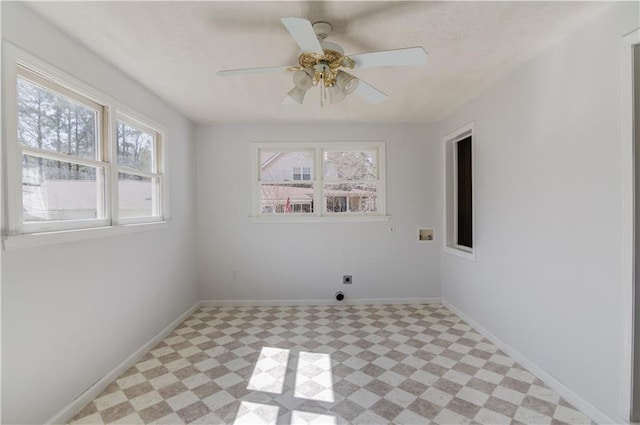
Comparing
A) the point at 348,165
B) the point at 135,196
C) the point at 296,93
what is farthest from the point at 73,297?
the point at 348,165

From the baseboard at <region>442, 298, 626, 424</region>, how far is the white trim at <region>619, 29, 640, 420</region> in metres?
0.17

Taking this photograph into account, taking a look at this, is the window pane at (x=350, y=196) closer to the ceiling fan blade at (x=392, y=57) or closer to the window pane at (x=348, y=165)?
the window pane at (x=348, y=165)

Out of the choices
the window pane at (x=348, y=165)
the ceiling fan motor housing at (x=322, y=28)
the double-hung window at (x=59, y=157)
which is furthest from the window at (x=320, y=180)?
the ceiling fan motor housing at (x=322, y=28)

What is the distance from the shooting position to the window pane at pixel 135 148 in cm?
267

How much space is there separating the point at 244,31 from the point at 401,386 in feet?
8.87

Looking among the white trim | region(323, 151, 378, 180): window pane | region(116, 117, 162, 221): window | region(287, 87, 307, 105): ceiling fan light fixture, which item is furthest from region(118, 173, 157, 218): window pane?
the white trim

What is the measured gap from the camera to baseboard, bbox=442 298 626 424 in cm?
190

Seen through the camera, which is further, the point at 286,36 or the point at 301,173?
the point at 301,173

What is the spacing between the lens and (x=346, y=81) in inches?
82.8

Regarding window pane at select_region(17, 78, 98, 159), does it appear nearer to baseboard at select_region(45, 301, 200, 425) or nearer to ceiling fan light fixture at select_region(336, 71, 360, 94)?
baseboard at select_region(45, 301, 200, 425)

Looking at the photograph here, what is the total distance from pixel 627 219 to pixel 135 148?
3.65m

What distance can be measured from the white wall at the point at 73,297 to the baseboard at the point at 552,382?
3.29m

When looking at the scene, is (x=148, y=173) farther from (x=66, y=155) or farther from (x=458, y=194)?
(x=458, y=194)

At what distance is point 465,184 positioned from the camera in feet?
12.9
